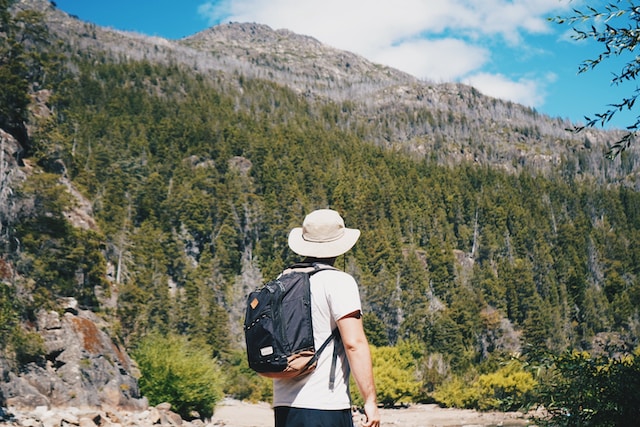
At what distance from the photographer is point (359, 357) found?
3.62m

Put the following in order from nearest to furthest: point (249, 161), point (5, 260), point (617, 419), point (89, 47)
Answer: point (617, 419), point (5, 260), point (249, 161), point (89, 47)

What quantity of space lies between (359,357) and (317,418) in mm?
419

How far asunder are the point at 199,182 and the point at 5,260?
69.4m

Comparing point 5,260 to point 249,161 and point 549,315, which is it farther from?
point 249,161

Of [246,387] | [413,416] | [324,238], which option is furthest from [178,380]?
[324,238]

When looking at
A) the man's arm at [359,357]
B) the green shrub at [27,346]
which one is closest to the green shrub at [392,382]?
the green shrub at [27,346]

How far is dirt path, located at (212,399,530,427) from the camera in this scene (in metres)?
42.6

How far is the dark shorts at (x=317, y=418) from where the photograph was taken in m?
3.67

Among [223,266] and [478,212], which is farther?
[478,212]

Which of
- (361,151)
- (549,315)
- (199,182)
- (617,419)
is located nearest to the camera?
(617,419)

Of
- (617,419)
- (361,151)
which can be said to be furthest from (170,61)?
(617,419)

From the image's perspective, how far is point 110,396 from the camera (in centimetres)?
2561

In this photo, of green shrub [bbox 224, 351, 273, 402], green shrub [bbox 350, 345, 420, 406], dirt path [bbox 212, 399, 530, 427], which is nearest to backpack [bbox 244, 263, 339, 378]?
dirt path [bbox 212, 399, 530, 427]

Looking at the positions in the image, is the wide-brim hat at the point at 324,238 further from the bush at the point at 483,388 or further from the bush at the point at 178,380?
the bush at the point at 483,388
